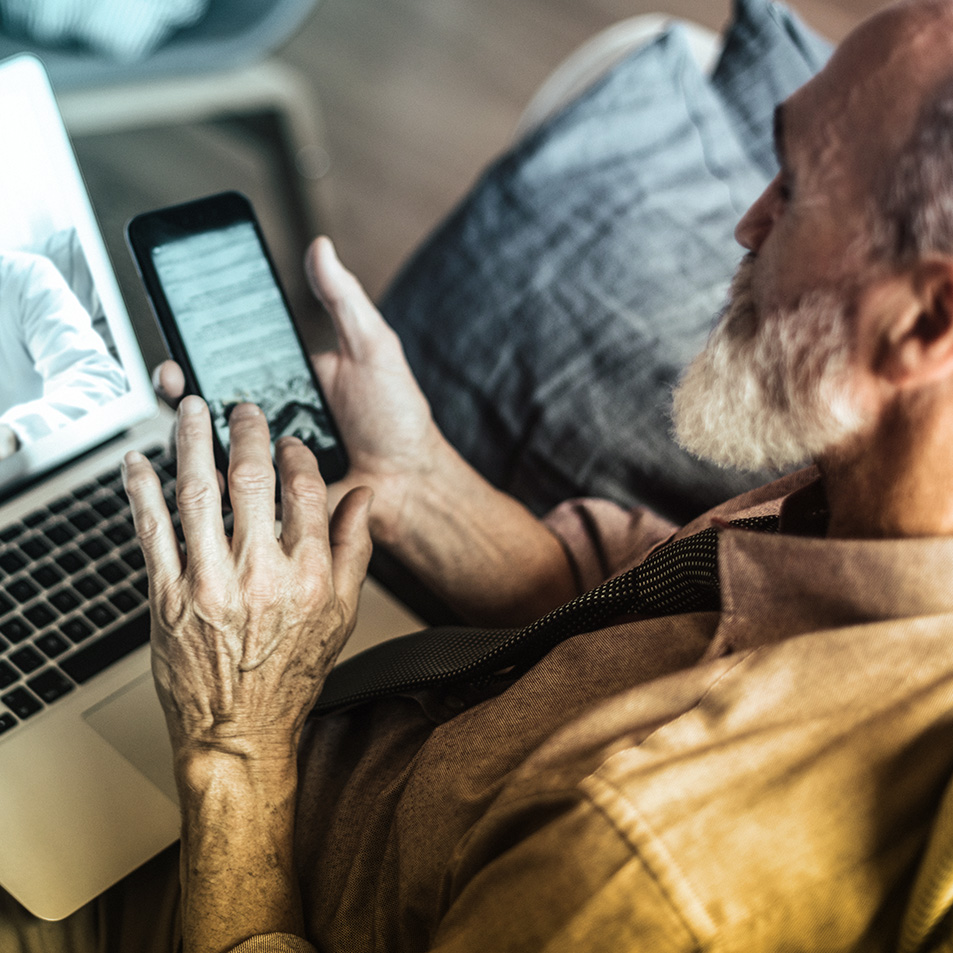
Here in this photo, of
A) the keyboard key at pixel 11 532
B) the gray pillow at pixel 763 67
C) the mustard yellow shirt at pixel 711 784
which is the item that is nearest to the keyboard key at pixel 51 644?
the keyboard key at pixel 11 532

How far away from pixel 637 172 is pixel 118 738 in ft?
3.04

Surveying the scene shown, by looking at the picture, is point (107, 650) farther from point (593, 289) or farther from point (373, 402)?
point (593, 289)

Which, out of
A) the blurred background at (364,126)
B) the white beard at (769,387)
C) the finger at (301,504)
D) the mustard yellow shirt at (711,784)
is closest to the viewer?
the mustard yellow shirt at (711,784)

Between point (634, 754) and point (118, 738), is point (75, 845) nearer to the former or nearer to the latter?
point (118, 738)

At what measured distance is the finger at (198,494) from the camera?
0.65m

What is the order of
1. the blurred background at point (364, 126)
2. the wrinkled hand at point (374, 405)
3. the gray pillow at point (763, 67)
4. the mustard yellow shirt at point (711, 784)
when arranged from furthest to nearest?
the blurred background at point (364, 126), the gray pillow at point (763, 67), the wrinkled hand at point (374, 405), the mustard yellow shirt at point (711, 784)

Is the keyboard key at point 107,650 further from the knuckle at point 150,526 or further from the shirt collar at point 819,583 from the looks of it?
the shirt collar at point 819,583

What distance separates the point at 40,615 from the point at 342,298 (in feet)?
1.39

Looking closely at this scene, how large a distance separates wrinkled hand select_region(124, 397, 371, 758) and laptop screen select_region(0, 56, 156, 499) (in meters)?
0.17

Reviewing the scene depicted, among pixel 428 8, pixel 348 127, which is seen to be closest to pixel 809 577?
pixel 348 127

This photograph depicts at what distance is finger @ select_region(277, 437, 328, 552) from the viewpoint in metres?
0.70

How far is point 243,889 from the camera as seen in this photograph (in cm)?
63

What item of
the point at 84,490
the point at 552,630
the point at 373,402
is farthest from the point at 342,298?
the point at 552,630

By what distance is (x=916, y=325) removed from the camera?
544mm
